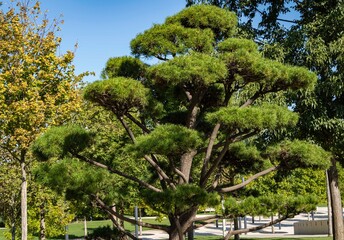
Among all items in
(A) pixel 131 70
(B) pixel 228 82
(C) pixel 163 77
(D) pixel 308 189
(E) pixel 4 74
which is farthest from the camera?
(D) pixel 308 189

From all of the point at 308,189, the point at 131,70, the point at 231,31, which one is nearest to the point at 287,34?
the point at 231,31

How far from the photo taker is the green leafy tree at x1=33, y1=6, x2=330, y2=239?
782 cm

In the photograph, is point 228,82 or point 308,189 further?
point 308,189

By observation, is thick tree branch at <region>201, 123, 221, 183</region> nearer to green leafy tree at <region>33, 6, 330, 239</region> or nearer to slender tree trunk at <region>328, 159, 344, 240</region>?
green leafy tree at <region>33, 6, 330, 239</region>

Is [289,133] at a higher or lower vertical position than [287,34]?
lower

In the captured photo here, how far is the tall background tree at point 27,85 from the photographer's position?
40.0ft

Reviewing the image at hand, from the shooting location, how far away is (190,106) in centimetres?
945

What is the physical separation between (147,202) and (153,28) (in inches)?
136

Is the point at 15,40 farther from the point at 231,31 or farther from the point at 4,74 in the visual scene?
the point at 231,31

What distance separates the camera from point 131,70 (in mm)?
9898

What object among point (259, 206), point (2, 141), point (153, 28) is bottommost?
point (259, 206)

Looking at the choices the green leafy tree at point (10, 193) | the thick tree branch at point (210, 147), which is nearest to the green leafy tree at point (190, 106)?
the thick tree branch at point (210, 147)

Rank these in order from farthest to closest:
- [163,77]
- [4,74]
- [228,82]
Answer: [4,74], [228,82], [163,77]

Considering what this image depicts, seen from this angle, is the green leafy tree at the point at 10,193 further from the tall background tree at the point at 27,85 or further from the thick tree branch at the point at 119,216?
the thick tree branch at the point at 119,216
